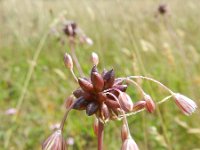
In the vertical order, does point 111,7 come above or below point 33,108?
above

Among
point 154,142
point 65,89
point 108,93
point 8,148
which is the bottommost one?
point 108,93

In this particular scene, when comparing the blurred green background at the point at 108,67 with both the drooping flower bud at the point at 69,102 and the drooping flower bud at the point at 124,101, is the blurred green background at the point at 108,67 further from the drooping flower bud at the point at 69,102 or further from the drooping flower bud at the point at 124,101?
the drooping flower bud at the point at 124,101

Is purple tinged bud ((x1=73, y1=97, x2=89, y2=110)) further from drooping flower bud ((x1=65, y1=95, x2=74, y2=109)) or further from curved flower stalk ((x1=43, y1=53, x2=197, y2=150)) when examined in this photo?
drooping flower bud ((x1=65, y1=95, x2=74, y2=109))

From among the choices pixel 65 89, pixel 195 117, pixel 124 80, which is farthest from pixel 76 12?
pixel 124 80

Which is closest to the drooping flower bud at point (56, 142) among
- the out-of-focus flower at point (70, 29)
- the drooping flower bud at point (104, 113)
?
the drooping flower bud at point (104, 113)

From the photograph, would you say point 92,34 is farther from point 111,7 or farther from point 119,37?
point 111,7

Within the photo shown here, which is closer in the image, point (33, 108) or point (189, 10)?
point (33, 108)

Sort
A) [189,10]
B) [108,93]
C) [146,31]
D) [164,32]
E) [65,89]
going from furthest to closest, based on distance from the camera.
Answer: [189,10]
[146,31]
[164,32]
[65,89]
[108,93]

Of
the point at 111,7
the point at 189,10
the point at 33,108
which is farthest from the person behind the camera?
the point at 111,7
